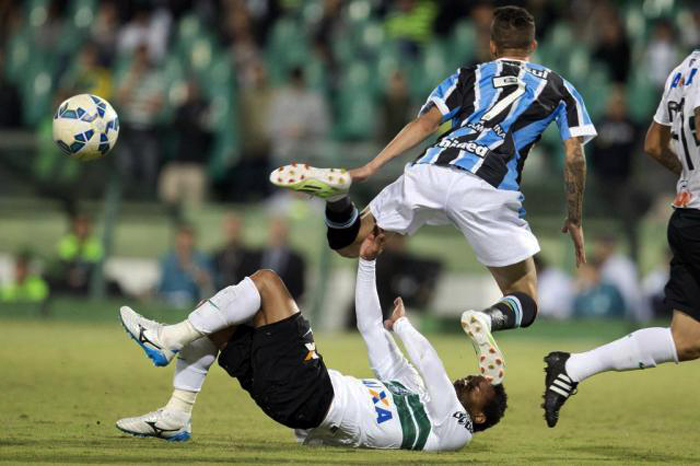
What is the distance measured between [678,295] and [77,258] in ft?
31.7

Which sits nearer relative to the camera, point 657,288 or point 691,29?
point 657,288

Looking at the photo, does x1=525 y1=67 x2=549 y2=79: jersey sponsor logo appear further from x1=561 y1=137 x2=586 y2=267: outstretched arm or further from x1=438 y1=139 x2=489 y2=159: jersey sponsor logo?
x1=438 y1=139 x2=489 y2=159: jersey sponsor logo

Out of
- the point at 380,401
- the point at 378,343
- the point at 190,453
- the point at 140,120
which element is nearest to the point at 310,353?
the point at 380,401

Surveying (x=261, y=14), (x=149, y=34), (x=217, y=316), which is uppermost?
(x=261, y=14)

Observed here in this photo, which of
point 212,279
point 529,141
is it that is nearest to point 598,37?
point 212,279

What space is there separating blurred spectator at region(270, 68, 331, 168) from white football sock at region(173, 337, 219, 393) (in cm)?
970

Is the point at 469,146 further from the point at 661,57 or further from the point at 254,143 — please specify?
the point at 661,57

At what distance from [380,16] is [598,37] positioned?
327 centimetres

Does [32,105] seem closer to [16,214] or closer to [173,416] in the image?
[16,214]

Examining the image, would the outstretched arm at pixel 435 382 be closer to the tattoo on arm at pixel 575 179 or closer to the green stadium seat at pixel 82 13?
the tattoo on arm at pixel 575 179

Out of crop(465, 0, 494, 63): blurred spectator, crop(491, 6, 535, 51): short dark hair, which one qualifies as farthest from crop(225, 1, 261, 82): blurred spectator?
crop(491, 6, 535, 51): short dark hair

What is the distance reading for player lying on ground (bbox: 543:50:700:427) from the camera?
7062mm

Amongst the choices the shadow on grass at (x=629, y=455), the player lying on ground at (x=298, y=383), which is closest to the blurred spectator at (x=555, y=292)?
the shadow on grass at (x=629, y=455)

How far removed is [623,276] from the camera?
48.4ft
